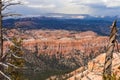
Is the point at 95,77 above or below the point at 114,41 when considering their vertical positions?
below

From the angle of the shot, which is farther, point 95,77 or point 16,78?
point 95,77

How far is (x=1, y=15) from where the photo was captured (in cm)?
1988

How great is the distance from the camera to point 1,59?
19.3 m

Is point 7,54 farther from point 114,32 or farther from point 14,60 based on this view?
point 14,60

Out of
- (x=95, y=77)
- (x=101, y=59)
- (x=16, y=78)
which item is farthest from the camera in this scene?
(x=101, y=59)

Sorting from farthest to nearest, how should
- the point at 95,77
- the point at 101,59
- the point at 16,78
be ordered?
the point at 101,59 < the point at 95,77 < the point at 16,78

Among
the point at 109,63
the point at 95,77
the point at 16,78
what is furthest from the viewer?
the point at 95,77

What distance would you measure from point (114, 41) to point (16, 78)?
86.4 ft

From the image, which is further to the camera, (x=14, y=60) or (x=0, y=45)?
(x=14, y=60)

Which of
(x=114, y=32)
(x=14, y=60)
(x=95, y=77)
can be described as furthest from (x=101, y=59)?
(x=114, y=32)

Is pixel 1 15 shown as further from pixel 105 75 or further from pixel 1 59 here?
pixel 105 75

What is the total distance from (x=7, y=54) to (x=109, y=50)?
5.77m

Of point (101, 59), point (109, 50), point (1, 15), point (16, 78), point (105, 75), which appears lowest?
point (101, 59)

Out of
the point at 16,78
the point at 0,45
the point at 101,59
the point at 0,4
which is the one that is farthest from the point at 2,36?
the point at 101,59
